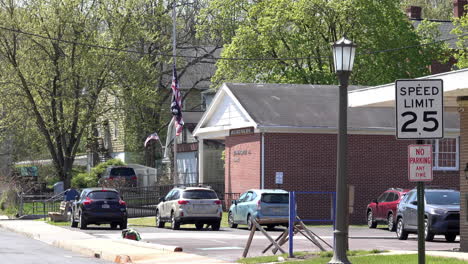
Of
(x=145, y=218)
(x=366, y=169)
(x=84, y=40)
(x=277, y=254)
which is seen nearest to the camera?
(x=277, y=254)

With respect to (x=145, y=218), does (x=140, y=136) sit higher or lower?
higher

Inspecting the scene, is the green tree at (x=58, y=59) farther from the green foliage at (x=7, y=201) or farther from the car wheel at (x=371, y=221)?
the car wheel at (x=371, y=221)

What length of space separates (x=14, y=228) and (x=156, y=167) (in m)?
27.9

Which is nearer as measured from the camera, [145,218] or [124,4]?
[145,218]

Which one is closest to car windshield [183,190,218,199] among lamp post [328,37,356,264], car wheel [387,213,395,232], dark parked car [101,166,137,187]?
car wheel [387,213,395,232]

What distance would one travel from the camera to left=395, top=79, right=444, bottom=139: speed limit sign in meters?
11.4

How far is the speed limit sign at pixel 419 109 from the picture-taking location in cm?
1140

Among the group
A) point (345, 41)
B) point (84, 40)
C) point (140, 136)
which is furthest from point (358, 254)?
point (140, 136)

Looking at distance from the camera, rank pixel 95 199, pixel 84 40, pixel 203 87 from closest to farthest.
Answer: pixel 95 199 < pixel 84 40 < pixel 203 87

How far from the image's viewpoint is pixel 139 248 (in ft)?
76.5

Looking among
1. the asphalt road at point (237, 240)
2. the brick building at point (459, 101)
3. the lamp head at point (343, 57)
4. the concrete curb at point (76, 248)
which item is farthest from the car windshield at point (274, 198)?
the lamp head at point (343, 57)

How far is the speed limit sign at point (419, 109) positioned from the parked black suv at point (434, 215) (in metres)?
14.9

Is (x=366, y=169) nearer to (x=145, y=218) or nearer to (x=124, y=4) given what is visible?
(x=145, y=218)

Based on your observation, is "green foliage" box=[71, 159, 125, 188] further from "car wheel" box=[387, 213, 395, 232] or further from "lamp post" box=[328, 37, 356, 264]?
"lamp post" box=[328, 37, 356, 264]
